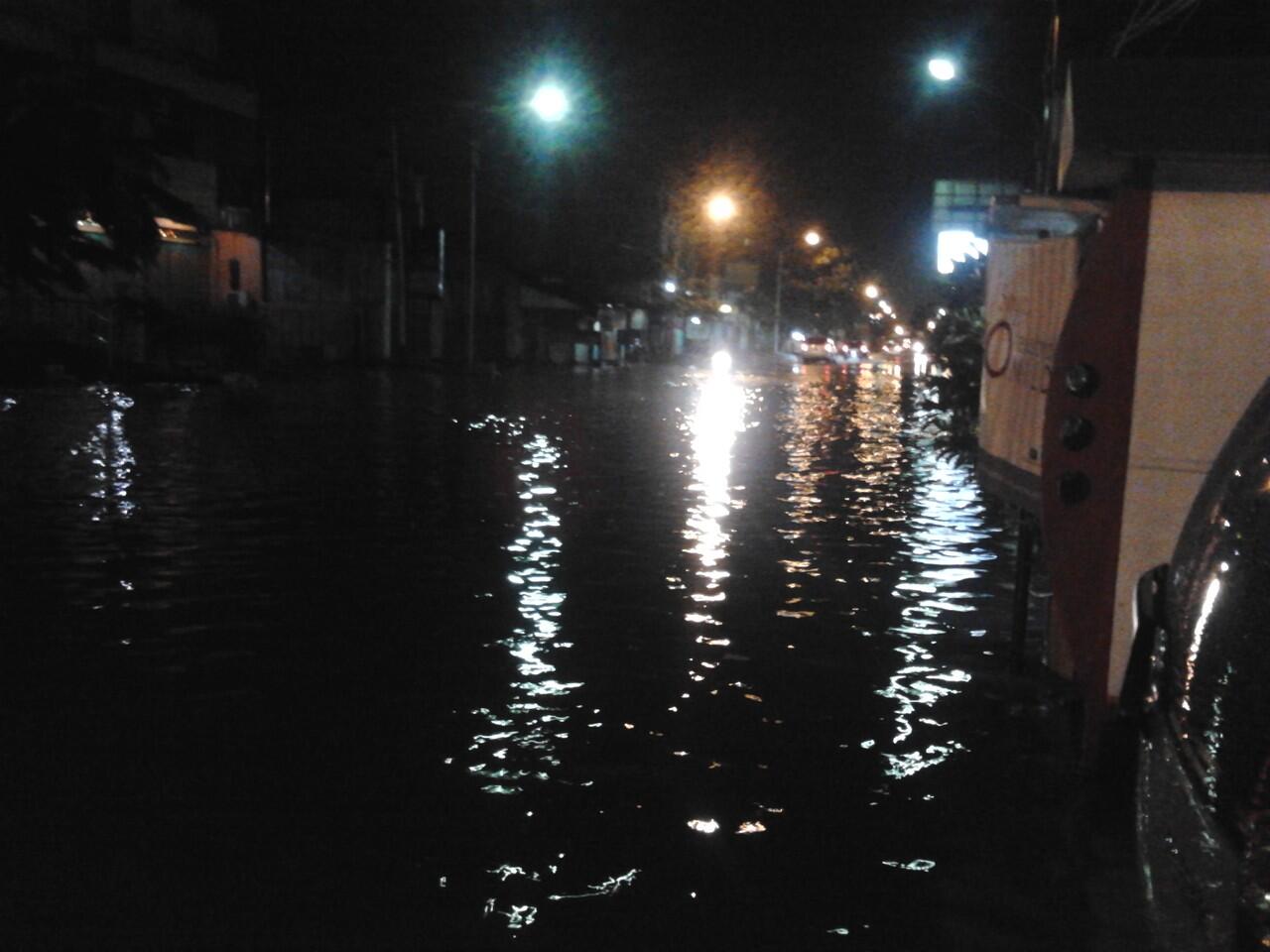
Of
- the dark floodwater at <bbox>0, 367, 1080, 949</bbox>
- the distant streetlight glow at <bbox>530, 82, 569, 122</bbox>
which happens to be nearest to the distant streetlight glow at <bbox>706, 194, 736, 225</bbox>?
the distant streetlight glow at <bbox>530, 82, 569, 122</bbox>

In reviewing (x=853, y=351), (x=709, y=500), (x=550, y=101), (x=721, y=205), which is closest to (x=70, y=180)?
(x=709, y=500)

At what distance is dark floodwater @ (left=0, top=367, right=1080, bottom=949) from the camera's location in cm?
407

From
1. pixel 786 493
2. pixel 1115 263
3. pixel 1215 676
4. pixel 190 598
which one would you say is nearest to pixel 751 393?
pixel 786 493

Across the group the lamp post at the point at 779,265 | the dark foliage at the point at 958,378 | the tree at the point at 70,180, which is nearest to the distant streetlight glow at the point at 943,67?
the dark foliage at the point at 958,378

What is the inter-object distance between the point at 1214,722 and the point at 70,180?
547cm

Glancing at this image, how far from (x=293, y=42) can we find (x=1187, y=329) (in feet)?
141

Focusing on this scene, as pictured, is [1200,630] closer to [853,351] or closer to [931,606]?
[931,606]

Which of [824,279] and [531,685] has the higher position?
[824,279]

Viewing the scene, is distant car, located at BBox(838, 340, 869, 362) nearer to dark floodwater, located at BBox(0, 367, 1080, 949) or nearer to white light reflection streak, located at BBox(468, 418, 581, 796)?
dark floodwater, located at BBox(0, 367, 1080, 949)

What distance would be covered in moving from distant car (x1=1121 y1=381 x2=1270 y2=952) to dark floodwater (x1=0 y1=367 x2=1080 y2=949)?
1.40m

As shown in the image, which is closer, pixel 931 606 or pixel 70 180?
pixel 70 180

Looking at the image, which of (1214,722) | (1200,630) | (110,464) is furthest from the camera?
(110,464)

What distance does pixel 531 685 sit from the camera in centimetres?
645

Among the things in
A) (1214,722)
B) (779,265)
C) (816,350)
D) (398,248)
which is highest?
(779,265)
